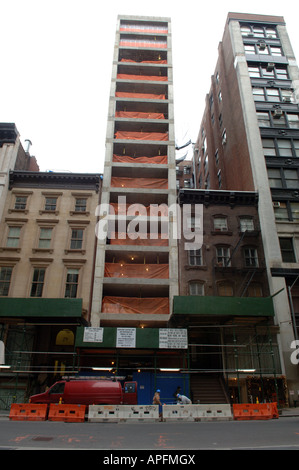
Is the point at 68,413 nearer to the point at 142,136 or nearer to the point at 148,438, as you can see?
the point at 148,438

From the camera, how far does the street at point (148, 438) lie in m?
9.25

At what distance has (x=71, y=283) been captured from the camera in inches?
1109

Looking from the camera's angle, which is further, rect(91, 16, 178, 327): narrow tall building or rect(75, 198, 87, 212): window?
rect(75, 198, 87, 212): window

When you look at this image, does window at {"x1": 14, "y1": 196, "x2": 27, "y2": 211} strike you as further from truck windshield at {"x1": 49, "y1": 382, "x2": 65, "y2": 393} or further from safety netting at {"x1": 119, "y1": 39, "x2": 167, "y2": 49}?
safety netting at {"x1": 119, "y1": 39, "x2": 167, "y2": 49}

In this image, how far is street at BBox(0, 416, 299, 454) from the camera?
925cm

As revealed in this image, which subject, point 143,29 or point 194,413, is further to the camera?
point 143,29

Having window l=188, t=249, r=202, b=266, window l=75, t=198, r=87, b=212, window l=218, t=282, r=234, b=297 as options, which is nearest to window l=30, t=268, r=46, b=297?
window l=75, t=198, r=87, b=212

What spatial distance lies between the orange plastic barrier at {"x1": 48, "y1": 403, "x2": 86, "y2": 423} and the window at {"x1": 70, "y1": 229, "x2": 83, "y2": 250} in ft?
49.9

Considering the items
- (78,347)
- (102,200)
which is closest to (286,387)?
(78,347)

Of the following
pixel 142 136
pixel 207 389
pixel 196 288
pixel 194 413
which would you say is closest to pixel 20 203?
pixel 142 136

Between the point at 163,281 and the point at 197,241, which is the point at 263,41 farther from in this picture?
the point at 163,281

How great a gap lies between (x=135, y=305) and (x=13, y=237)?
1247 centimetres

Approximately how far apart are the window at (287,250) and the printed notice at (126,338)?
16.0m
